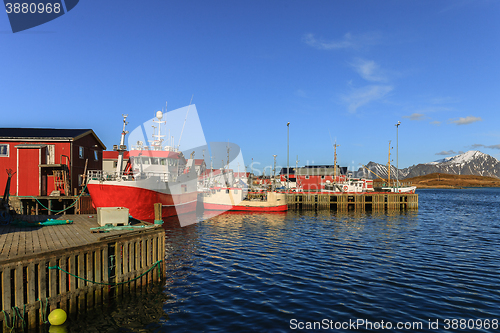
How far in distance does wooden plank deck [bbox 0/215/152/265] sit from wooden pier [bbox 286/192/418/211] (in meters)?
42.0

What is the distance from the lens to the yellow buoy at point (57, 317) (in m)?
8.67

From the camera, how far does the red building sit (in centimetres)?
2973

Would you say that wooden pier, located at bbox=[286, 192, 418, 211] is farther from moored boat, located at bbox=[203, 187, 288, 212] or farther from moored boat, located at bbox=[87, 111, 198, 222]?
moored boat, located at bbox=[87, 111, 198, 222]

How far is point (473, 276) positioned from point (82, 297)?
1777 cm

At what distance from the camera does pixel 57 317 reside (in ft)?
28.6

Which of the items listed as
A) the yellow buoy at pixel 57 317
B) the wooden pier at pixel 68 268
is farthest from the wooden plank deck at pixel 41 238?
the yellow buoy at pixel 57 317

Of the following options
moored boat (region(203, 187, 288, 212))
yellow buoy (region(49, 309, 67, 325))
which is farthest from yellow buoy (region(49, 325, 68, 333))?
moored boat (region(203, 187, 288, 212))

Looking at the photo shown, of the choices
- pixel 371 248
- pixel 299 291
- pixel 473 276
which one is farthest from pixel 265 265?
pixel 473 276

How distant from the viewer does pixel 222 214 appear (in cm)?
4131

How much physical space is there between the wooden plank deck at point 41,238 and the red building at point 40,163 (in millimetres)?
17965

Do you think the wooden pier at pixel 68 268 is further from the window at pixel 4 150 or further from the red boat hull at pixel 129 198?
the window at pixel 4 150

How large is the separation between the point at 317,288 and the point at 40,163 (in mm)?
30699

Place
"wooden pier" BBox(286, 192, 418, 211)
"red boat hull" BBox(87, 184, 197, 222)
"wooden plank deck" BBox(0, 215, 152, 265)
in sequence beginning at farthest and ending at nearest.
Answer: "wooden pier" BBox(286, 192, 418, 211)
"red boat hull" BBox(87, 184, 197, 222)
"wooden plank deck" BBox(0, 215, 152, 265)

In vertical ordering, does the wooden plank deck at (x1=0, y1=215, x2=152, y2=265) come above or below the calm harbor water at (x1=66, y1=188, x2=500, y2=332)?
above
